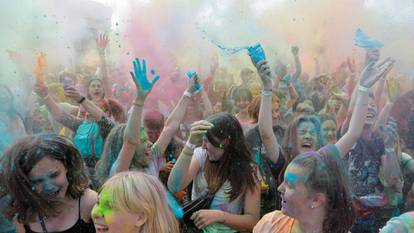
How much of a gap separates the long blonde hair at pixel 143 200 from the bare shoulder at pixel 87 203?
291 millimetres

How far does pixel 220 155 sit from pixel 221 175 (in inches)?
4.3

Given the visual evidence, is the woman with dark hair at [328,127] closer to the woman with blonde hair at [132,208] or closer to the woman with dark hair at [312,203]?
the woman with dark hair at [312,203]

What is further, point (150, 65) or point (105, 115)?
point (150, 65)

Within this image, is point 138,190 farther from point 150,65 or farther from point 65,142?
point 150,65

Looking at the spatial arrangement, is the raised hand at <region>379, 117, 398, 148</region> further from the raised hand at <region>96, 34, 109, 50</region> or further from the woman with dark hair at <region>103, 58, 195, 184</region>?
the raised hand at <region>96, 34, 109, 50</region>

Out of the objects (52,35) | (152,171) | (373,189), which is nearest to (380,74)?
(373,189)

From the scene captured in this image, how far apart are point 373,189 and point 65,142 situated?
180 centimetres

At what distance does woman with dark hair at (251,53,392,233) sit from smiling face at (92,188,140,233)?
0.53m

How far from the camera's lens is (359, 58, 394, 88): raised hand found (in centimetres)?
256

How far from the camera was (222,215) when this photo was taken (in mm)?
2400

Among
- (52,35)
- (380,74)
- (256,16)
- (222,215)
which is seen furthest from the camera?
(52,35)

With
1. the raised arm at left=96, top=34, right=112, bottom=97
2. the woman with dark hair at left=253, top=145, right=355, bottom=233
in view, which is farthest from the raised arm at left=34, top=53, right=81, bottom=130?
the woman with dark hair at left=253, top=145, right=355, bottom=233

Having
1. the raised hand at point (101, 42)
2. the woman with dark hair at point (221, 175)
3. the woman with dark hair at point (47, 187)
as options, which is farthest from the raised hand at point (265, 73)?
the raised hand at point (101, 42)

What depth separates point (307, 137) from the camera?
270 cm
